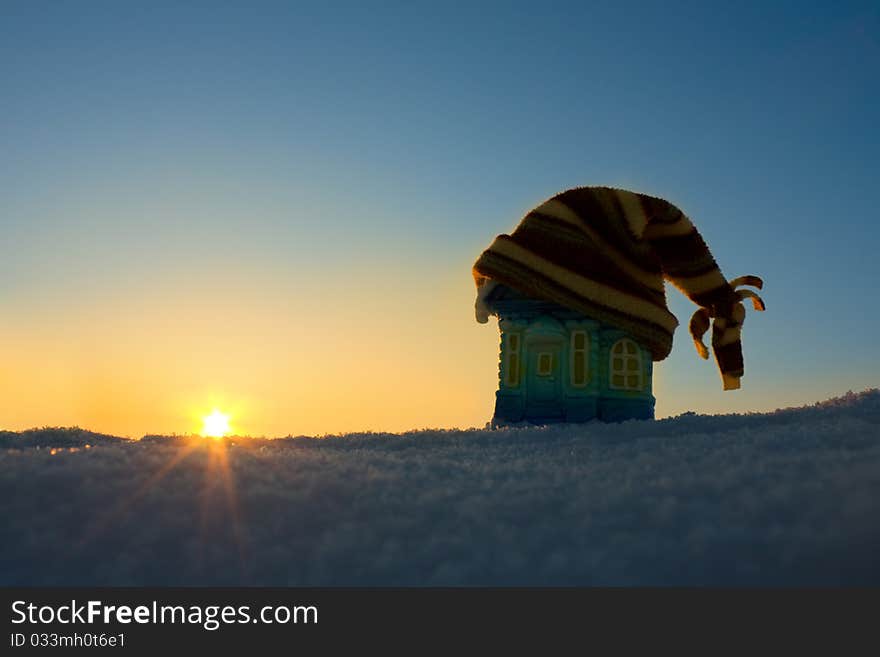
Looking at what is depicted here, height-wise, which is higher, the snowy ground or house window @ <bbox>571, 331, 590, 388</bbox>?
house window @ <bbox>571, 331, 590, 388</bbox>

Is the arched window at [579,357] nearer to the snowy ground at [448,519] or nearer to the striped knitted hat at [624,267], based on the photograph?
the striped knitted hat at [624,267]

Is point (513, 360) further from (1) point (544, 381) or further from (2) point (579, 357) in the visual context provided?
(2) point (579, 357)

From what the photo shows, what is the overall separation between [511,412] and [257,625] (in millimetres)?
8149

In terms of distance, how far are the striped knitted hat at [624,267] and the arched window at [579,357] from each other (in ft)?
1.20

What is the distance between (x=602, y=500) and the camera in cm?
344

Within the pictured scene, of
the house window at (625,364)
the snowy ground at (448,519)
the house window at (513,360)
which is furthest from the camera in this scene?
the house window at (513,360)

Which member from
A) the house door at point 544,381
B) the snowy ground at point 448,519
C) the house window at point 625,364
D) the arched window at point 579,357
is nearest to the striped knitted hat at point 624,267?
the house window at point 625,364

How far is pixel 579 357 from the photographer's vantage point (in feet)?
33.7

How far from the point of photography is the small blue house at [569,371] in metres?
10.2

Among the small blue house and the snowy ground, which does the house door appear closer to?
the small blue house

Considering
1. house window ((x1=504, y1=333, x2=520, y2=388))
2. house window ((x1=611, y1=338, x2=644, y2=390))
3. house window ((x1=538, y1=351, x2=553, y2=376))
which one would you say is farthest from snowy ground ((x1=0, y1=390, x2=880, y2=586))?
house window ((x1=504, y1=333, x2=520, y2=388))

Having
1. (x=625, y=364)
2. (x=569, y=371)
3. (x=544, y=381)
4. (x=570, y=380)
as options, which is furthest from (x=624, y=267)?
(x=544, y=381)

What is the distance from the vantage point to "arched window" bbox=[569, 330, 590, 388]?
10.2 metres

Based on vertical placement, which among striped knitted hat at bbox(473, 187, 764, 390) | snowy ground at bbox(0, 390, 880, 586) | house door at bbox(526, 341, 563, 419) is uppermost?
striped knitted hat at bbox(473, 187, 764, 390)
